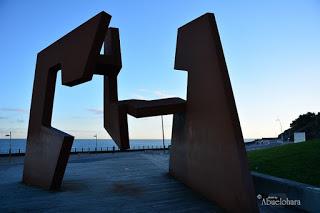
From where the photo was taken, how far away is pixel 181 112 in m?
10.1

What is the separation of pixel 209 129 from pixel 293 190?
2577mm

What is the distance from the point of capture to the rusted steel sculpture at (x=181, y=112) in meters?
7.41

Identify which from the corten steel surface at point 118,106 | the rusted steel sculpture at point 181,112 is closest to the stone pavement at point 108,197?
the rusted steel sculpture at point 181,112

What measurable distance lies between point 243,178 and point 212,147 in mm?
1423

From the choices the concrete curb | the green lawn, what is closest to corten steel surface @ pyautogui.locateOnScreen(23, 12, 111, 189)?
the concrete curb

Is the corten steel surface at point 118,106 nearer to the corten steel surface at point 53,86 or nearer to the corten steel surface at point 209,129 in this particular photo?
the corten steel surface at point 209,129

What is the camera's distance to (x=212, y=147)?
812 centimetres

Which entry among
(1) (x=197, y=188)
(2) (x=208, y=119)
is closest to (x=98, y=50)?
(2) (x=208, y=119)

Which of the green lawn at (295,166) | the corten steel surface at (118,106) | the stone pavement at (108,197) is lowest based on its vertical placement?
the stone pavement at (108,197)

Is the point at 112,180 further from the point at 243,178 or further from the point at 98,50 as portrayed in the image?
the point at 243,178

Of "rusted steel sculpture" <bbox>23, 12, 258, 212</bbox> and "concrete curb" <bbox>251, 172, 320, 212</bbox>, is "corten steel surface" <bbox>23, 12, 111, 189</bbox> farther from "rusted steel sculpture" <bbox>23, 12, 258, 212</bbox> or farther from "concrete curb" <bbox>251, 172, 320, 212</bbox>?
"concrete curb" <bbox>251, 172, 320, 212</bbox>

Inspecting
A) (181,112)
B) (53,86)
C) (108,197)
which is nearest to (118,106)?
(181,112)

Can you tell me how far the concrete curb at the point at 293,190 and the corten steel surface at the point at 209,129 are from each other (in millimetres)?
1427

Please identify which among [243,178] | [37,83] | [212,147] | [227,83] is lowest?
[243,178]
